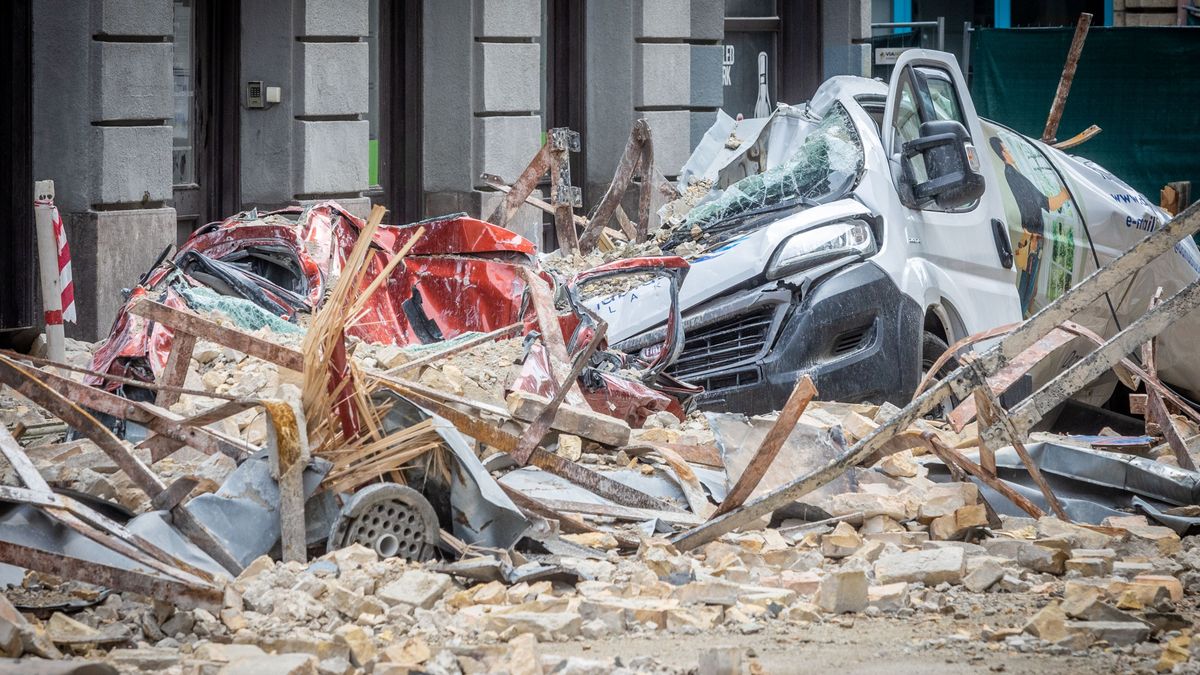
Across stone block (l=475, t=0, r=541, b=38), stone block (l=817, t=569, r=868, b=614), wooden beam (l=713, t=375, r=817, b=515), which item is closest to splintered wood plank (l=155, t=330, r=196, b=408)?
wooden beam (l=713, t=375, r=817, b=515)

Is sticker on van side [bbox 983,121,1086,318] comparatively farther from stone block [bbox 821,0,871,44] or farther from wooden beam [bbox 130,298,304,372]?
stone block [bbox 821,0,871,44]

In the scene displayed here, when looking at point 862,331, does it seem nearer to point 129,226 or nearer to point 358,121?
point 129,226

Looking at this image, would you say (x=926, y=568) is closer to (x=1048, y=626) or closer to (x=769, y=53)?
(x=1048, y=626)

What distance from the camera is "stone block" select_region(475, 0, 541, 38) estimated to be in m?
13.9

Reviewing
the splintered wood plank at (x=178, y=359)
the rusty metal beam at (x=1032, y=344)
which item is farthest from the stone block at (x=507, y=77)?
the rusty metal beam at (x=1032, y=344)

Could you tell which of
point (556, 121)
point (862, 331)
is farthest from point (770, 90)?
point (862, 331)

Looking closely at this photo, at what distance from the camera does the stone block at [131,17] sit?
10.5 meters

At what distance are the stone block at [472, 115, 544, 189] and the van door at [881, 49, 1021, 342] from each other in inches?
235

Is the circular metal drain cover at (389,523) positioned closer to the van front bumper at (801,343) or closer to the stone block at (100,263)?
the van front bumper at (801,343)

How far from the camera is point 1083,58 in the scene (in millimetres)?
16078

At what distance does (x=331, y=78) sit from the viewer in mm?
12547

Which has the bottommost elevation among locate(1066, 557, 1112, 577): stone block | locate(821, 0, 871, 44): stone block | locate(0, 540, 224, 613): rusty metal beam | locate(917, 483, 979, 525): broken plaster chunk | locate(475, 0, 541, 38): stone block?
locate(1066, 557, 1112, 577): stone block

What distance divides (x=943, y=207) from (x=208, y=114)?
263 inches

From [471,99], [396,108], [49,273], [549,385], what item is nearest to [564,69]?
[471,99]
